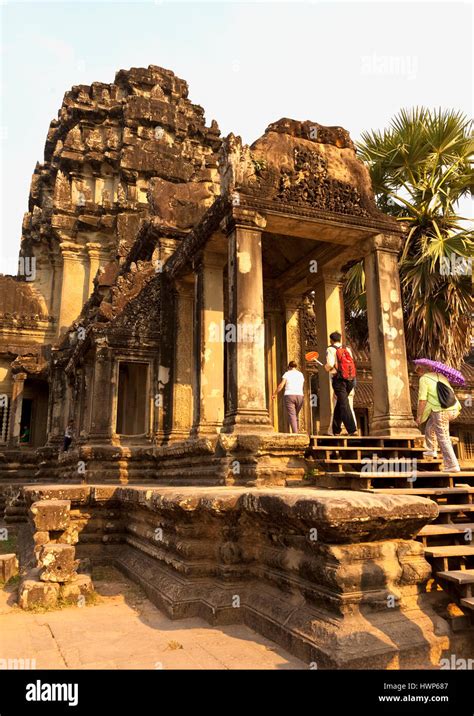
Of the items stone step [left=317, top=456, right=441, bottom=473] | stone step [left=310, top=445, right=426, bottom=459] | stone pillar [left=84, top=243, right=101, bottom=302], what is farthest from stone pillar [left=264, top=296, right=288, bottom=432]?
stone pillar [left=84, top=243, right=101, bottom=302]

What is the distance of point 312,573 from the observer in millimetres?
3783

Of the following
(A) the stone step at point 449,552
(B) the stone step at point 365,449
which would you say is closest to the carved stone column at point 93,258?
(B) the stone step at point 365,449

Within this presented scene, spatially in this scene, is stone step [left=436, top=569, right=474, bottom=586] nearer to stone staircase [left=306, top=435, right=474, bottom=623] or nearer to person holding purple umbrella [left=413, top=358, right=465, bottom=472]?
stone staircase [left=306, top=435, right=474, bottom=623]

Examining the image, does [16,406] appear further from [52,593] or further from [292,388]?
[52,593]

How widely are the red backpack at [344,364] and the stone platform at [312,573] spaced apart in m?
4.02

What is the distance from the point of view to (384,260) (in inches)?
359

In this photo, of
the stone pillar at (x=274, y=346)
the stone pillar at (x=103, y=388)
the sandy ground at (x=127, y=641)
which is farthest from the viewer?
the stone pillar at (x=274, y=346)

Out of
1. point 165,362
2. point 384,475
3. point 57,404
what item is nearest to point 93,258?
point 57,404

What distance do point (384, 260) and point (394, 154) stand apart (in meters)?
5.33

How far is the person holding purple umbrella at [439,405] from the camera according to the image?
6.78 metres

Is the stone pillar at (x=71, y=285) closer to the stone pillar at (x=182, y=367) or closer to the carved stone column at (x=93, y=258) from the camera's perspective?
the carved stone column at (x=93, y=258)

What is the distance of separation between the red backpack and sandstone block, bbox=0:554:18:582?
5538 mm

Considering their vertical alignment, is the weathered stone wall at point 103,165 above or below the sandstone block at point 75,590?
above

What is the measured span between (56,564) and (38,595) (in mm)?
329
